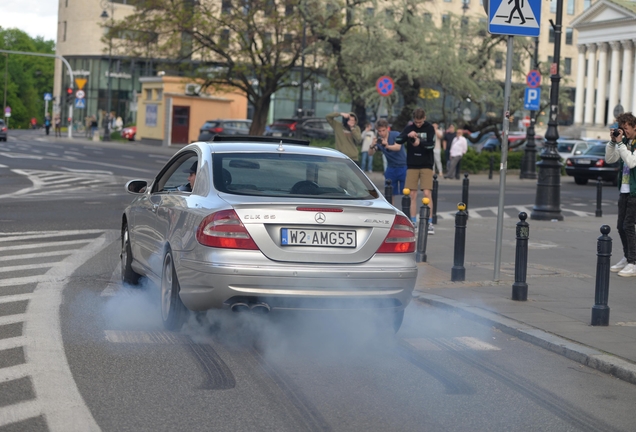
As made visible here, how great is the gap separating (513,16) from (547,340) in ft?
14.4

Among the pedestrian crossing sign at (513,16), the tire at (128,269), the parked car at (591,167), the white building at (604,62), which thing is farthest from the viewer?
the white building at (604,62)

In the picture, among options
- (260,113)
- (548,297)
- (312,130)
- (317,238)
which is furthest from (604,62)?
(317,238)

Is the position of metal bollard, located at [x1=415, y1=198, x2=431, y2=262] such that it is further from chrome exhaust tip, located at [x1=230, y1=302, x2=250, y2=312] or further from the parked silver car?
chrome exhaust tip, located at [x1=230, y1=302, x2=250, y2=312]

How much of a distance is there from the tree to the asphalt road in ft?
118

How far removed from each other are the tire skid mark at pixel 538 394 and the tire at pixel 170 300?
1966mm

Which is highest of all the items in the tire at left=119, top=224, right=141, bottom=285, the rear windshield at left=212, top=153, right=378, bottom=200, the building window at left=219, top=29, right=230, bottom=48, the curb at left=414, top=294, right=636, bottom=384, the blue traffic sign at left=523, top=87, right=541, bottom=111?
the building window at left=219, top=29, right=230, bottom=48

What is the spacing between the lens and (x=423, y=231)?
12688 mm

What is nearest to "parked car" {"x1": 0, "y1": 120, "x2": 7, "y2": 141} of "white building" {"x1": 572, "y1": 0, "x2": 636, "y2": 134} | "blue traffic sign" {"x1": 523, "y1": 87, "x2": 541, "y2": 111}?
"blue traffic sign" {"x1": 523, "y1": 87, "x2": 541, "y2": 111}

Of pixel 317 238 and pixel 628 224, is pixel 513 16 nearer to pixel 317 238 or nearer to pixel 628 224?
pixel 628 224

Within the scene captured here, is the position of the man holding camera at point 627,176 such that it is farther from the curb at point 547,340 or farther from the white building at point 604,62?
the white building at point 604,62

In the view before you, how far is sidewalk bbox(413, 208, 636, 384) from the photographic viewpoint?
7809mm

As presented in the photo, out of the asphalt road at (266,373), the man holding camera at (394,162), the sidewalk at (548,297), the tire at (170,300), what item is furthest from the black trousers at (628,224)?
the tire at (170,300)

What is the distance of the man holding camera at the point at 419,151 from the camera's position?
15.4 metres

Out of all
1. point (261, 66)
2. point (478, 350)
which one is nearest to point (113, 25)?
point (261, 66)
